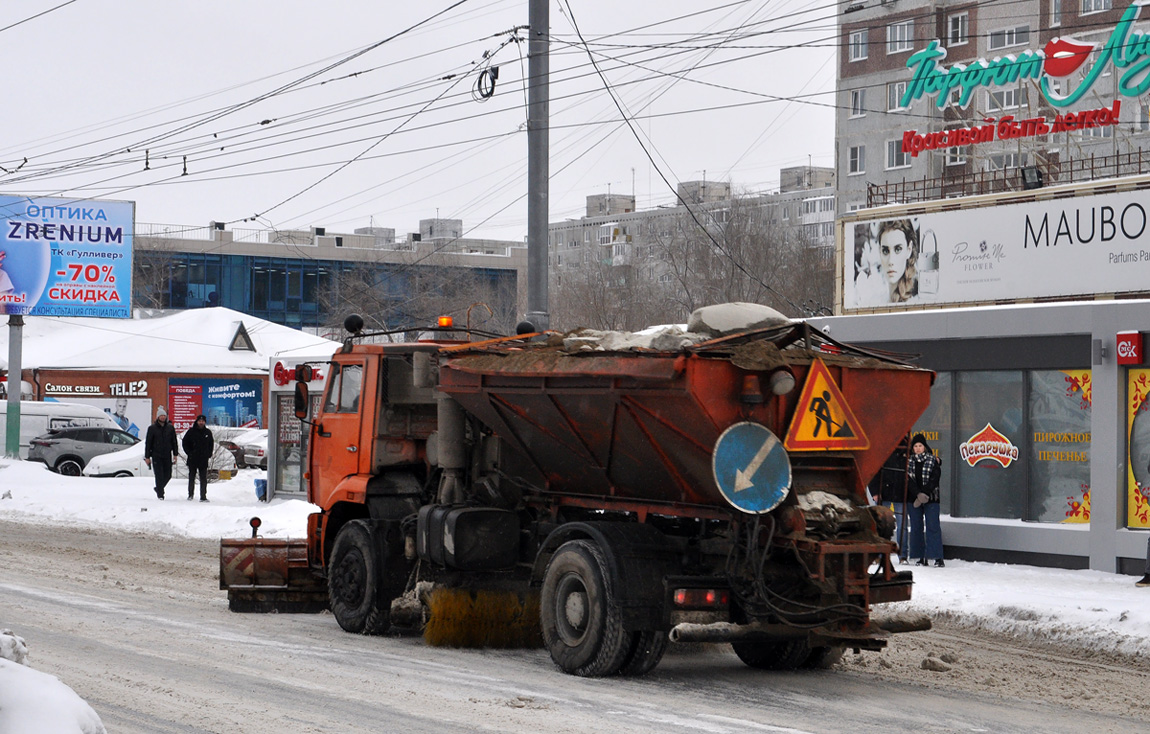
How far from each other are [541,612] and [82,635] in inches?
152

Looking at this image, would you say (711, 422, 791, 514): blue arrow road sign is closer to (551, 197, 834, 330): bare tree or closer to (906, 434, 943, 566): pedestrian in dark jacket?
(906, 434, 943, 566): pedestrian in dark jacket

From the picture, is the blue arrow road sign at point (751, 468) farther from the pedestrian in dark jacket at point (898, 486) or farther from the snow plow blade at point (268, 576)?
the pedestrian in dark jacket at point (898, 486)

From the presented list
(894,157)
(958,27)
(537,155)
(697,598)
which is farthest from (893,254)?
(894,157)

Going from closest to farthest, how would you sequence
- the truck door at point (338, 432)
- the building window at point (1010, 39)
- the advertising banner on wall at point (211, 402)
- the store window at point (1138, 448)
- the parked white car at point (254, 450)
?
1. the truck door at point (338, 432)
2. the store window at point (1138, 448)
3. the parked white car at point (254, 450)
4. the advertising banner on wall at point (211, 402)
5. the building window at point (1010, 39)

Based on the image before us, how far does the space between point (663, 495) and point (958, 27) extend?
187ft

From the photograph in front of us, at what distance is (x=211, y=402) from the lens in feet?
167

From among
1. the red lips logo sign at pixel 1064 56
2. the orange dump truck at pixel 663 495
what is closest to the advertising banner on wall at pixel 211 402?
the red lips logo sign at pixel 1064 56

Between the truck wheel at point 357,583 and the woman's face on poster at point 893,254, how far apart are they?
14451mm

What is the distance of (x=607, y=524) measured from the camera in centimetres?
948

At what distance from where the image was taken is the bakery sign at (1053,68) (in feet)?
78.9

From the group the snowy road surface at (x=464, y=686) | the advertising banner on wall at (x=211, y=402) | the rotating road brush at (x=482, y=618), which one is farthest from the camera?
the advertising banner on wall at (x=211, y=402)

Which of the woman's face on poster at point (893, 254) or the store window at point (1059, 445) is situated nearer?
the store window at point (1059, 445)

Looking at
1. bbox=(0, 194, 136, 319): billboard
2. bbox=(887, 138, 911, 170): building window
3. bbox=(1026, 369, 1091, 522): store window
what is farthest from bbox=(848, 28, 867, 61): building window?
bbox=(1026, 369, 1091, 522): store window

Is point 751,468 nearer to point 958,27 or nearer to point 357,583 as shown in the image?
point 357,583
